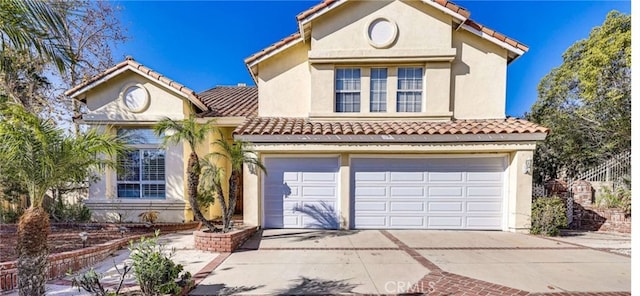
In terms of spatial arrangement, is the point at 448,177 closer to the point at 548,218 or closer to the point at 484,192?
the point at 484,192

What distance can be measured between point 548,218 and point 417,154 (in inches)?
192

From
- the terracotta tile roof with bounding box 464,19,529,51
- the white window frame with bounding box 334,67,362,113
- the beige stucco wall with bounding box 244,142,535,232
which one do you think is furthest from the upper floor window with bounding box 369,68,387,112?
the terracotta tile roof with bounding box 464,19,529,51

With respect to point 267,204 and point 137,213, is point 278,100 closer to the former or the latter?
point 267,204

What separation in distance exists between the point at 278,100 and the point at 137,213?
733cm

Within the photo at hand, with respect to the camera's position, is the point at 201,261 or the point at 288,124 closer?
the point at 201,261

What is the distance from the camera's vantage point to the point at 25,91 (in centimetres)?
1423

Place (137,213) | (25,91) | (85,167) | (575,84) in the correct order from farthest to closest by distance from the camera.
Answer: (575,84), (25,91), (137,213), (85,167)

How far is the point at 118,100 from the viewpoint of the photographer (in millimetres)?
10664

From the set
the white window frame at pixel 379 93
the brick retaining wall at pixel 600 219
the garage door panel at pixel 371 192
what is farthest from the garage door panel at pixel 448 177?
the brick retaining wall at pixel 600 219

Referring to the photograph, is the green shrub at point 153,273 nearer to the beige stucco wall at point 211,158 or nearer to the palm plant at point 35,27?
the palm plant at point 35,27

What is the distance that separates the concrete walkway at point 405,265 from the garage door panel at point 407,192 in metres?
1.49

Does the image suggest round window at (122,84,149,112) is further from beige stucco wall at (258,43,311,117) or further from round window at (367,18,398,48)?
round window at (367,18,398,48)

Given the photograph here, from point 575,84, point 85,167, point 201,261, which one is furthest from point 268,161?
point 575,84

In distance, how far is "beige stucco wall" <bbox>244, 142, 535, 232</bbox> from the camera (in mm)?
9500
